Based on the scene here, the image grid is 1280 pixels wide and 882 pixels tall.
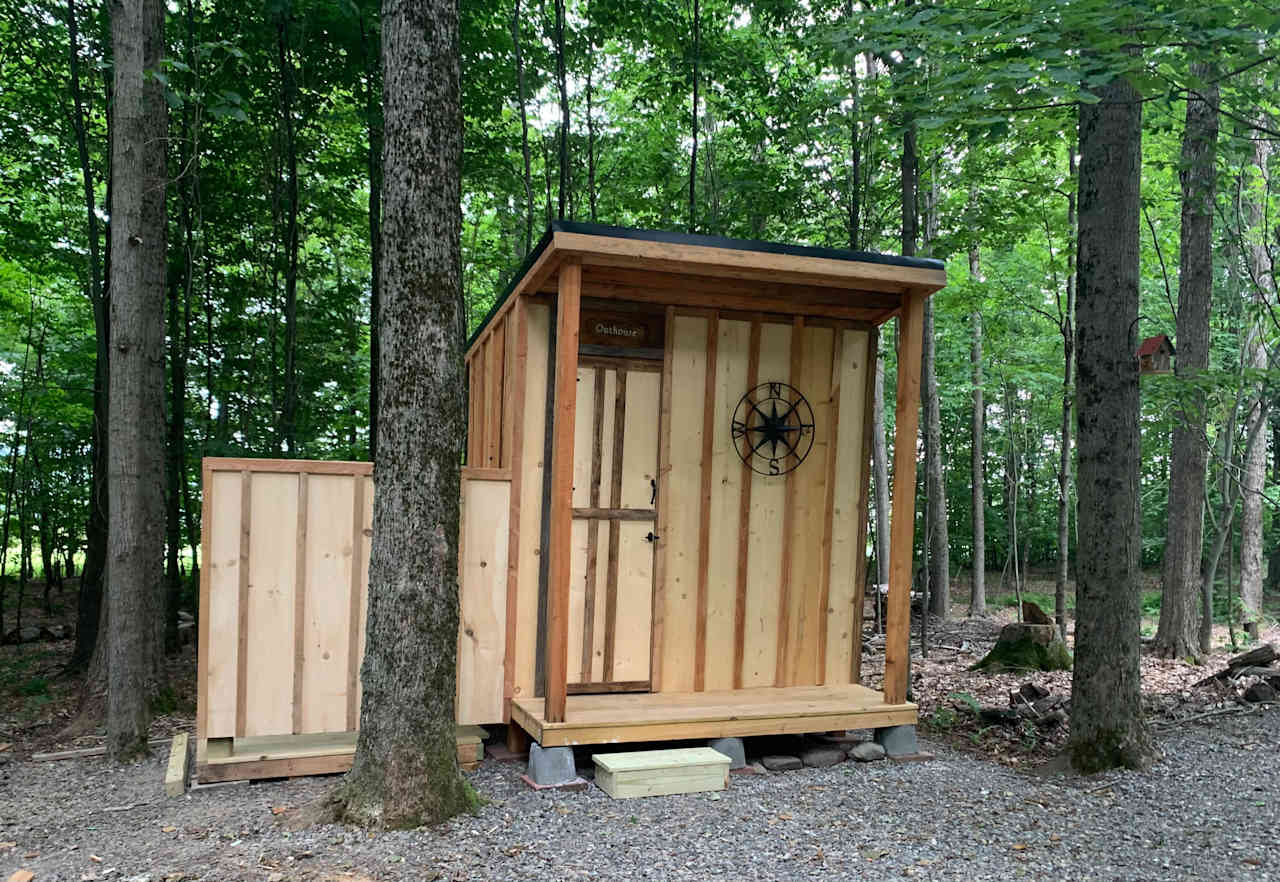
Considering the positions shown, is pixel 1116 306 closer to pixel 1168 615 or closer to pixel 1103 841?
pixel 1103 841

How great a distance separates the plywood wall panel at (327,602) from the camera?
4512mm

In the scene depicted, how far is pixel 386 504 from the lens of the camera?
3547 mm

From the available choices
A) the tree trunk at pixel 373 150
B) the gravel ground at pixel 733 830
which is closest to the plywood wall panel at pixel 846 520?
the gravel ground at pixel 733 830

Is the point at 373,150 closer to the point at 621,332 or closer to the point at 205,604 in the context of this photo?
the point at 621,332

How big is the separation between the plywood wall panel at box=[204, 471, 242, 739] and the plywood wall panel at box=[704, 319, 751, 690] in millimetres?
2611

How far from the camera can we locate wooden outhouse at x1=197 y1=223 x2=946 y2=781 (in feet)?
14.4

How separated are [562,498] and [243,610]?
1.68 m

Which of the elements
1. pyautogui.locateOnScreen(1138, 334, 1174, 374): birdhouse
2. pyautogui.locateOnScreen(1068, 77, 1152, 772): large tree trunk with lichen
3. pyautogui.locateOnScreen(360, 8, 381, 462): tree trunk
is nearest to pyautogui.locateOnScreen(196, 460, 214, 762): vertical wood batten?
pyautogui.locateOnScreen(360, 8, 381, 462): tree trunk

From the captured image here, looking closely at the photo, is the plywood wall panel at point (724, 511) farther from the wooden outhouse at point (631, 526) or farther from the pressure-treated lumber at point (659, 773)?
the pressure-treated lumber at point (659, 773)

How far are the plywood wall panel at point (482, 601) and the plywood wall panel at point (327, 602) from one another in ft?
1.95

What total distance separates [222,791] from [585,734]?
1744 mm

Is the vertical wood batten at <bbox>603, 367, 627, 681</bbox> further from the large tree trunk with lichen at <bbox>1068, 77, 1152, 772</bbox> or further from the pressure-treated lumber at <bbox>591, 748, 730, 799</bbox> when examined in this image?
the large tree trunk with lichen at <bbox>1068, 77, 1152, 772</bbox>

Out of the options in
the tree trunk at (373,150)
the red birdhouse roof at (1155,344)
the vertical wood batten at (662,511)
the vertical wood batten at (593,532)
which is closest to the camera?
the vertical wood batten at (593,532)

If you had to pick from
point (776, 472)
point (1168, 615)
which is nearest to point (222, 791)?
point (776, 472)
